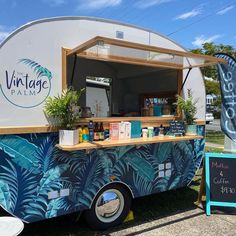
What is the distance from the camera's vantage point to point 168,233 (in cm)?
377

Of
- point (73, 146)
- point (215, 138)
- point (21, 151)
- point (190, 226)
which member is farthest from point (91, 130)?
point (215, 138)

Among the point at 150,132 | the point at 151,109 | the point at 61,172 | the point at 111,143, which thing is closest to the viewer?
the point at 61,172

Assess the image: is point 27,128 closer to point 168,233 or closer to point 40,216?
point 40,216

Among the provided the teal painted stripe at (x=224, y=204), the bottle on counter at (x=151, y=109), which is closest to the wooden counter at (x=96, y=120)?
the bottle on counter at (x=151, y=109)

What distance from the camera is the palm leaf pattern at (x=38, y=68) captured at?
3.12 metres

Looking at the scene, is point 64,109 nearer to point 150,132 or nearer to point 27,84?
point 27,84

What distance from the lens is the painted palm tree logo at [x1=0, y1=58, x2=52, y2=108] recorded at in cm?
303

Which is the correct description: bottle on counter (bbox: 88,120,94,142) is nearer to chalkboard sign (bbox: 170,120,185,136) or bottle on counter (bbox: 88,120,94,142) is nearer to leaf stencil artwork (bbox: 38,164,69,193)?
leaf stencil artwork (bbox: 38,164,69,193)

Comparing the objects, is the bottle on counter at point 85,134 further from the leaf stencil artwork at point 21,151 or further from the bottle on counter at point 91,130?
the leaf stencil artwork at point 21,151

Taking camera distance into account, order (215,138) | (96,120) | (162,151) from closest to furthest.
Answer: (96,120) < (162,151) < (215,138)

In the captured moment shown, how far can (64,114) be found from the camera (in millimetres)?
3283

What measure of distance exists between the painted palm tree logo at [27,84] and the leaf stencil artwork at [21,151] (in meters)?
0.38

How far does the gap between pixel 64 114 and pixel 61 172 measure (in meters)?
0.68

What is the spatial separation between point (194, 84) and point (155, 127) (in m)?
1.10
